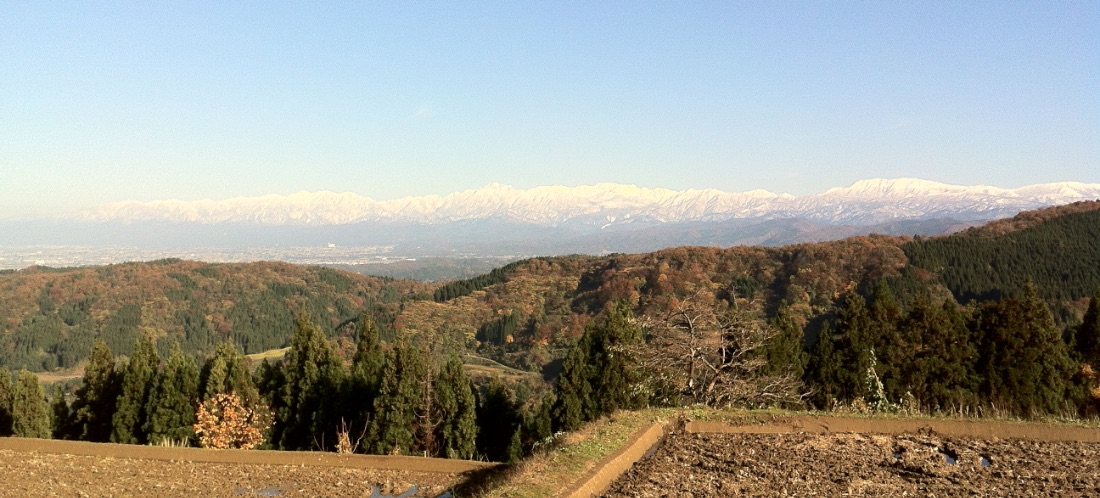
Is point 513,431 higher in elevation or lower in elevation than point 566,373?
lower

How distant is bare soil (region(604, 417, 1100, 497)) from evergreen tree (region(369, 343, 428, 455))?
15462 millimetres

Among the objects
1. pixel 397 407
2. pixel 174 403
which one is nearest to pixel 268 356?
pixel 174 403

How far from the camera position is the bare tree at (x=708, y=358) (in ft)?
55.9

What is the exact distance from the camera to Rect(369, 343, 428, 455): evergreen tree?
2491cm

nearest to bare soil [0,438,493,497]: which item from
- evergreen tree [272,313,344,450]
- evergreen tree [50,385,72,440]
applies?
evergreen tree [272,313,344,450]

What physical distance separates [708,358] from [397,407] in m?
12.4

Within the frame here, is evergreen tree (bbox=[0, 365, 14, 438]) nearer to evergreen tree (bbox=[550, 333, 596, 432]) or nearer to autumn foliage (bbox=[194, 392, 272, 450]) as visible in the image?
autumn foliage (bbox=[194, 392, 272, 450])

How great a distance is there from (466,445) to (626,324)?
8.04 metres

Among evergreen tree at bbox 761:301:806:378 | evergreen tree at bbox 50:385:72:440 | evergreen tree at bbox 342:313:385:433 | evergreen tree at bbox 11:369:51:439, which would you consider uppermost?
evergreen tree at bbox 761:301:806:378

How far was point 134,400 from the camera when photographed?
28375 mm

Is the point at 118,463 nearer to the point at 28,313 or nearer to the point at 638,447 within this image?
the point at 638,447

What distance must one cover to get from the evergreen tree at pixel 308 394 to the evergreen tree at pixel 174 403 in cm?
330

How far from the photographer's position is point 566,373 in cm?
2880

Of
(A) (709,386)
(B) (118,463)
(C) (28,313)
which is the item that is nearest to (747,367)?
(A) (709,386)
